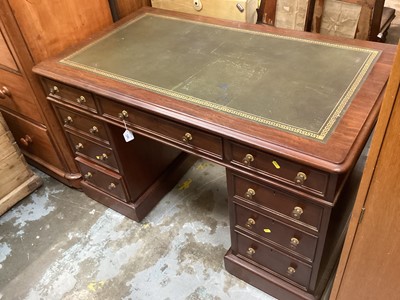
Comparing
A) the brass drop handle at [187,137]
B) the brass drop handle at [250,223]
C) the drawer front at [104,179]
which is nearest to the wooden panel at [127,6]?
the drawer front at [104,179]

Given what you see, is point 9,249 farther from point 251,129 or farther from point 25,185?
point 251,129

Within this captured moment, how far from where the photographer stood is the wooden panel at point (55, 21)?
1467 millimetres

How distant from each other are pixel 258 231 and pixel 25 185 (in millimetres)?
1367

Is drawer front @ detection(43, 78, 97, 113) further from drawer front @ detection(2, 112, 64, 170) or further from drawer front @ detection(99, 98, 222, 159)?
drawer front @ detection(2, 112, 64, 170)

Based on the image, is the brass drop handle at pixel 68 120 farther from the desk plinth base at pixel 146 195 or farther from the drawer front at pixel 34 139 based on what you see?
A: the desk plinth base at pixel 146 195

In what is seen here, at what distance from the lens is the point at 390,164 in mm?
780

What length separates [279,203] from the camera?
117 cm

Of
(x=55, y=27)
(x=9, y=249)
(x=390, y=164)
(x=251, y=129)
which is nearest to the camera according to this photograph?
(x=390, y=164)

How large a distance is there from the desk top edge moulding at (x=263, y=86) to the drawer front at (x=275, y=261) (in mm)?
527

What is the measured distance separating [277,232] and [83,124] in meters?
0.94

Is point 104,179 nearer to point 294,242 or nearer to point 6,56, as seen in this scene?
point 6,56

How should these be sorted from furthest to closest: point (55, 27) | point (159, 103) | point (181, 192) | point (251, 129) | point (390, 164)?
1. point (181, 192)
2. point (55, 27)
3. point (159, 103)
4. point (251, 129)
5. point (390, 164)

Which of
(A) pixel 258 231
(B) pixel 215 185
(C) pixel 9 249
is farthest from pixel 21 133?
(A) pixel 258 231

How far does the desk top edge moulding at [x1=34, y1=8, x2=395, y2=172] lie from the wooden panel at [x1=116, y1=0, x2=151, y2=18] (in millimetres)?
216
